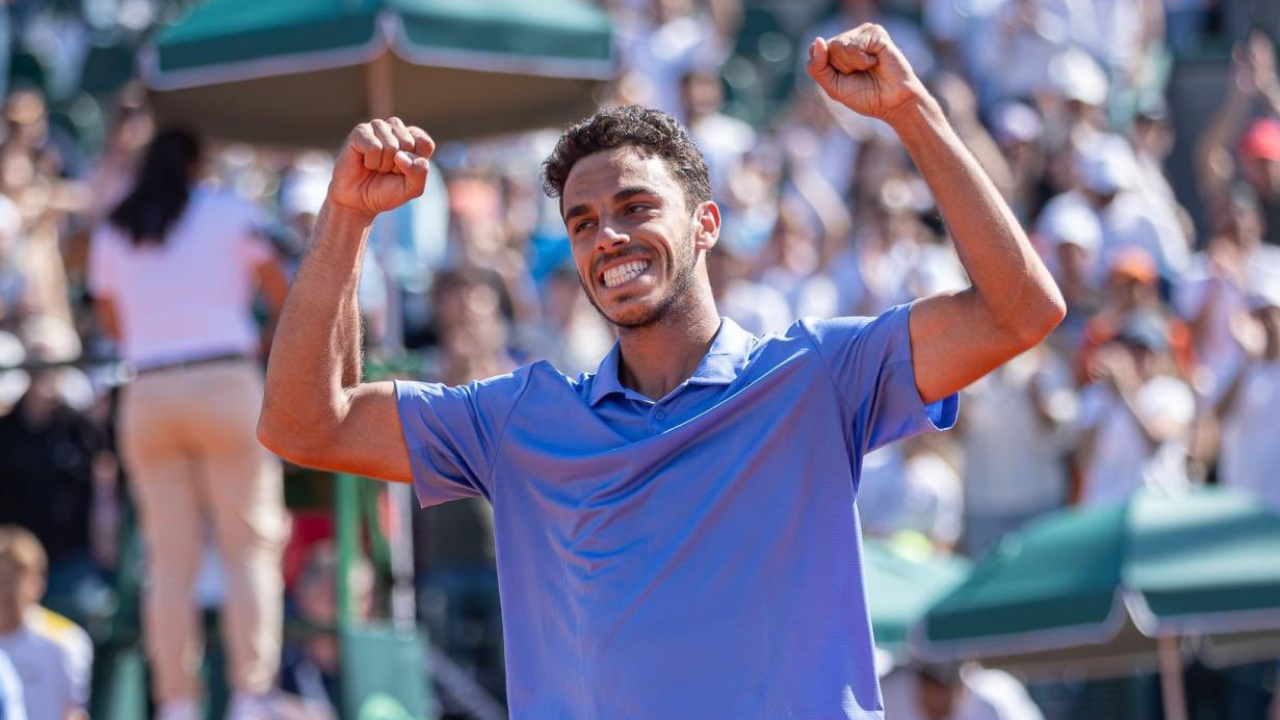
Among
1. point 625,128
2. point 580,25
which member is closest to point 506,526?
point 625,128

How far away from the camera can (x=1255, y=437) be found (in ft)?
31.7

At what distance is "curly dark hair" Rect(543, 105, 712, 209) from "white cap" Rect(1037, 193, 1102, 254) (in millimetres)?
7583

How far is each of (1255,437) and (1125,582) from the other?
7.91 ft

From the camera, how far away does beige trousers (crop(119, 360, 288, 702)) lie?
6.93 metres

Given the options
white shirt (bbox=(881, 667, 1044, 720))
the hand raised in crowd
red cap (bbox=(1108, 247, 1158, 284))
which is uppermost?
the hand raised in crowd

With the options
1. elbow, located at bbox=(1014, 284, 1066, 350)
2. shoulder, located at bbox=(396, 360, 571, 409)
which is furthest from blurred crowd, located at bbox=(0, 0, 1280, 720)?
elbow, located at bbox=(1014, 284, 1066, 350)

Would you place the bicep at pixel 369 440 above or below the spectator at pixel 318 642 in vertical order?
above

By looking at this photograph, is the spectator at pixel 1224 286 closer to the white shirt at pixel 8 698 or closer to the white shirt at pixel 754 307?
the white shirt at pixel 754 307

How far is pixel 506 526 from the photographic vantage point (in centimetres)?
364

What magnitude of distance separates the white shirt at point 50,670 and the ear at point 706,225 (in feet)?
15.4

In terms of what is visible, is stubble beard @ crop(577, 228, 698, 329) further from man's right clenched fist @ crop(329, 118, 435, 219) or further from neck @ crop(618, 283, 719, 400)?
man's right clenched fist @ crop(329, 118, 435, 219)

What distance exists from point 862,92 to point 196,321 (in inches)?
158

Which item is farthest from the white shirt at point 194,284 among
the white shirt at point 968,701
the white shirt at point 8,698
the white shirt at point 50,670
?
the white shirt at point 968,701

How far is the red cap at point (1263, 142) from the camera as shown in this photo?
1173cm
